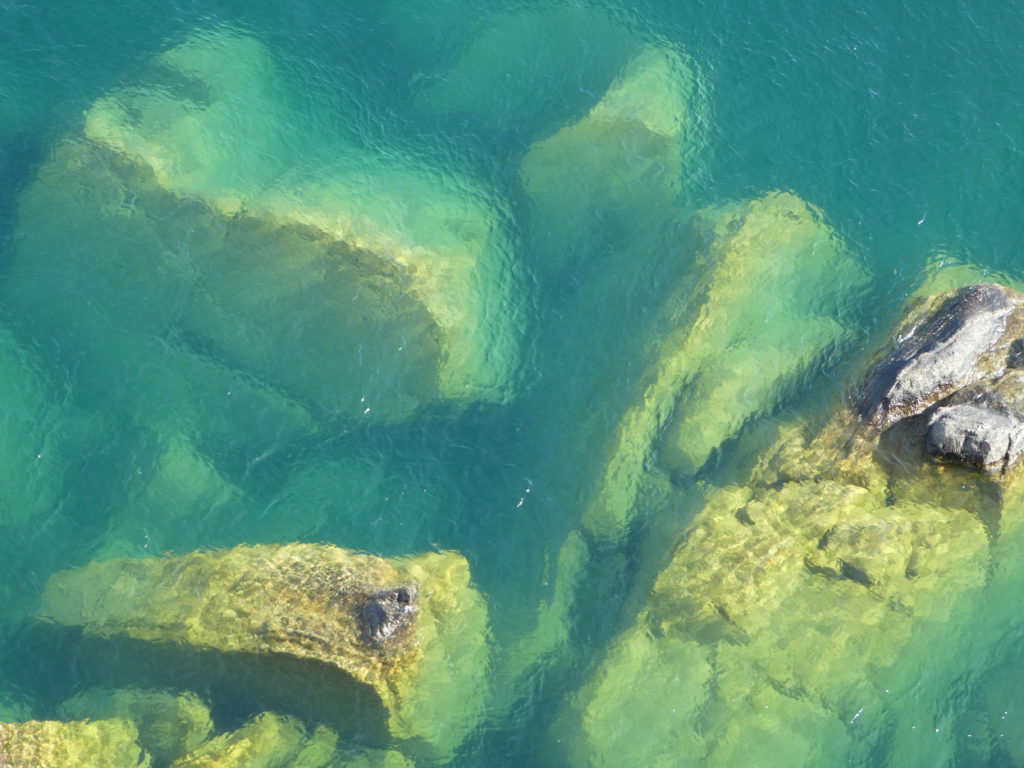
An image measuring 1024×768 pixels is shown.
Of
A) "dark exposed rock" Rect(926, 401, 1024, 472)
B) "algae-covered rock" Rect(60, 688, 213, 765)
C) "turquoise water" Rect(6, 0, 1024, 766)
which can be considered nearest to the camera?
"algae-covered rock" Rect(60, 688, 213, 765)

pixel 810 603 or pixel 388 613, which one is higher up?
pixel 810 603

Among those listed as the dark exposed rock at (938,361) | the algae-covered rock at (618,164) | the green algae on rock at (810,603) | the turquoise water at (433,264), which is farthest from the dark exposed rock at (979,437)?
the algae-covered rock at (618,164)

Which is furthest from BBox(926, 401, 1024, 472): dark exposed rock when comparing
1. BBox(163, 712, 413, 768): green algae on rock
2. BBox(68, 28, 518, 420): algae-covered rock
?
BBox(163, 712, 413, 768): green algae on rock

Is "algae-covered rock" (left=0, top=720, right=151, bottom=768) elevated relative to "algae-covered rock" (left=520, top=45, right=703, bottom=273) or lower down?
Result: lower down

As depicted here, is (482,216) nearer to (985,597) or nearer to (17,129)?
(17,129)

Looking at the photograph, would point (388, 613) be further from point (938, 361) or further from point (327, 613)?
point (938, 361)

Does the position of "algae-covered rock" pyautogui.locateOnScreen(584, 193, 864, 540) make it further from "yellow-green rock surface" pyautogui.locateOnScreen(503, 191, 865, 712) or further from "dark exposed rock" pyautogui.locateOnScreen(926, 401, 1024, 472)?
"dark exposed rock" pyautogui.locateOnScreen(926, 401, 1024, 472)

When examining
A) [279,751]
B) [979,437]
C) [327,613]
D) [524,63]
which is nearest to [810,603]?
[979,437]
